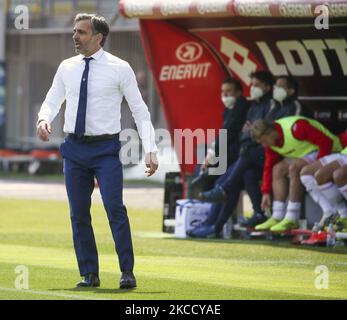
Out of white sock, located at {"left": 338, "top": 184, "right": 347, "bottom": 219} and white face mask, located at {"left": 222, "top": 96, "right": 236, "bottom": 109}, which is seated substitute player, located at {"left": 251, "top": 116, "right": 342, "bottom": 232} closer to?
white sock, located at {"left": 338, "top": 184, "right": 347, "bottom": 219}

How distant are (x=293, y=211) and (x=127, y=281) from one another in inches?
218

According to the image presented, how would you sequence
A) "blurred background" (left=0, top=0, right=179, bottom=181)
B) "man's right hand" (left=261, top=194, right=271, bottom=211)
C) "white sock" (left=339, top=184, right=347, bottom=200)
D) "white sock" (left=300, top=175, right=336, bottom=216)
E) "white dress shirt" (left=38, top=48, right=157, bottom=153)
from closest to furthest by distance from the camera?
"white dress shirt" (left=38, top=48, right=157, bottom=153) < "white sock" (left=339, top=184, right=347, bottom=200) < "white sock" (left=300, top=175, right=336, bottom=216) < "man's right hand" (left=261, top=194, right=271, bottom=211) < "blurred background" (left=0, top=0, right=179, bottom=181)

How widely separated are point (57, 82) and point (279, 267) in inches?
127

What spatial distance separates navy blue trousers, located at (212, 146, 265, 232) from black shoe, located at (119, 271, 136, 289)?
5869 millimetres

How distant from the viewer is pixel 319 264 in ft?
42.9

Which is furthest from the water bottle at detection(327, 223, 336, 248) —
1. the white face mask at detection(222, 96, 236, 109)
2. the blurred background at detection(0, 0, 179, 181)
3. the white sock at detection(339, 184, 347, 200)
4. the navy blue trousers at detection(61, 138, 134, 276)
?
the blurred background at detection(0, 0, 179, 181)

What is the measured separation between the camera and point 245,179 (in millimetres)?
16266

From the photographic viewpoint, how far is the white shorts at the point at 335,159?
15.0 m

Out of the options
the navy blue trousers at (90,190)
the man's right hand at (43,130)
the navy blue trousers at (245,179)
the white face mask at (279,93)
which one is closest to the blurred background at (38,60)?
the navy blue trousers at (245,179)

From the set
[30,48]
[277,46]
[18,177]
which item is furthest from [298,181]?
[30,48]

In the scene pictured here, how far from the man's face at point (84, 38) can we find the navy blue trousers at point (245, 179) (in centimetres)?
592

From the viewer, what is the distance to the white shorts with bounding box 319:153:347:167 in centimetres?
1502
